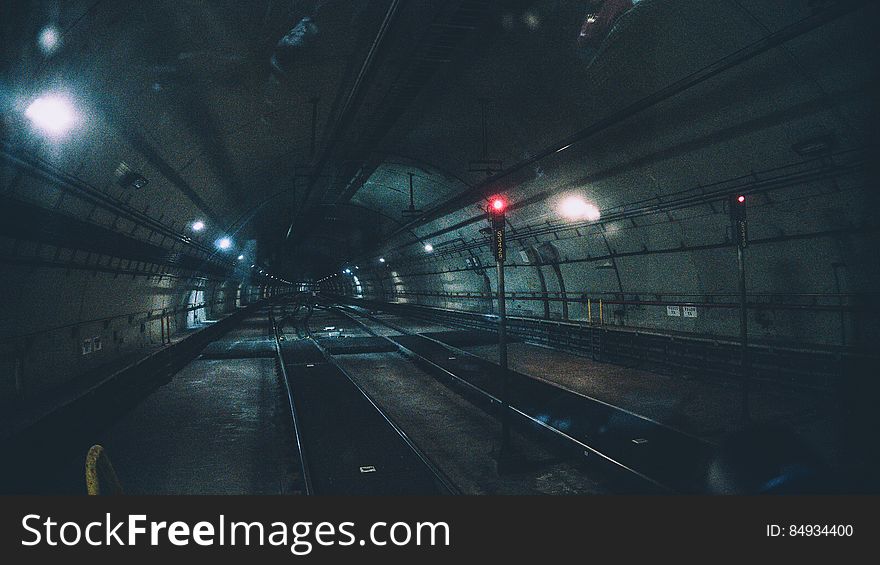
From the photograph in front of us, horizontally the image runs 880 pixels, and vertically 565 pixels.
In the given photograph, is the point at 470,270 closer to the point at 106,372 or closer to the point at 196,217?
the point at 196,217

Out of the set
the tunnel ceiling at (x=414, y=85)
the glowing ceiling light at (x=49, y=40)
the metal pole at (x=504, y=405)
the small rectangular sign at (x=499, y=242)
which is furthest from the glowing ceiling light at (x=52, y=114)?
the metal pole at (x=504, y=405)

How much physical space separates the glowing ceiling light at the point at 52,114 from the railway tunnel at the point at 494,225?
0.04m

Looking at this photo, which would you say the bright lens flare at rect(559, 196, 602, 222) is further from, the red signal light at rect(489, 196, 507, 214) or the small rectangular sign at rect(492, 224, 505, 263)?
the red signal light at rect(489, 196, 507, 214)

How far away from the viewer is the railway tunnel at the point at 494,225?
736cm

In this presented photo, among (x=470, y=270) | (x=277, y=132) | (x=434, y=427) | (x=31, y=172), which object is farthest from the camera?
(x=470, y=270)

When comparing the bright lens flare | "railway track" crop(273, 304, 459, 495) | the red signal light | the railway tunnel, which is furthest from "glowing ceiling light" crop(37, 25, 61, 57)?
the bright lens flare

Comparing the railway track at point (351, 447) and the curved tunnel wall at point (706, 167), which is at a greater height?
the curved tunnel wall at point (706, 167)

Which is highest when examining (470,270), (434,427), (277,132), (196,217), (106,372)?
(277,132)

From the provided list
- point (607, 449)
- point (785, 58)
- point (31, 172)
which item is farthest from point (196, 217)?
point (785, 58)

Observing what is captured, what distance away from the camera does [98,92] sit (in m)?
7.91

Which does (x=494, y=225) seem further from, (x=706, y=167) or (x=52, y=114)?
(x=52, y=114)

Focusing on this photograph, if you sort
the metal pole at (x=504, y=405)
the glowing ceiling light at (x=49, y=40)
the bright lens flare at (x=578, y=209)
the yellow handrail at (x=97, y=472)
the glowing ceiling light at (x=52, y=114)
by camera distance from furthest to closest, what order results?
the bright lens flare at (x=578, y=209)
the metal pole at (x=504, y=405)
the glowing ceiling light at (x=52, y=114)
the glowing ceiling light at (x=49, y=40)
the yellow handrail at (x=97, y=472)

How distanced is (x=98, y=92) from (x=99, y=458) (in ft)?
22.2

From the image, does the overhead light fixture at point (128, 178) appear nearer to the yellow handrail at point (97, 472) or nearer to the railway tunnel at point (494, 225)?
the railway tunnel at point (494, 225)
